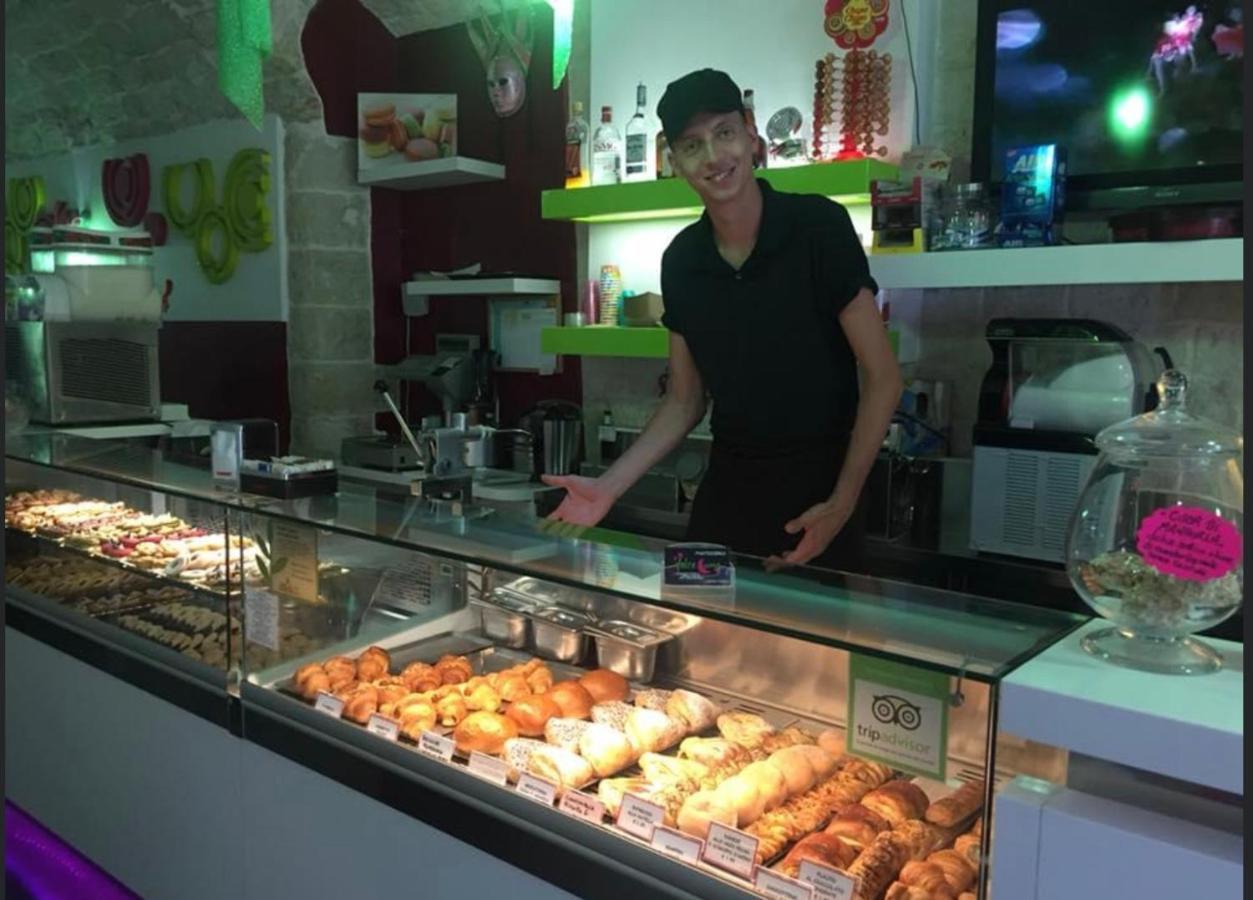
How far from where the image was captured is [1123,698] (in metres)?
1.05

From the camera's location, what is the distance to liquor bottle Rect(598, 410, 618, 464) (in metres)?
4.41

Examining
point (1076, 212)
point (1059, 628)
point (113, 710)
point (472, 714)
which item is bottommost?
point (113, 710)

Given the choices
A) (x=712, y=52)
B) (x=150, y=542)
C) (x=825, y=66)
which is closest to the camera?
(x=150, y=542)

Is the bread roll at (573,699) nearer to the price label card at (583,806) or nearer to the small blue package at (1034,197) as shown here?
the price label card at (583,806)

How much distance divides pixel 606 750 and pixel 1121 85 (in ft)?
7.82

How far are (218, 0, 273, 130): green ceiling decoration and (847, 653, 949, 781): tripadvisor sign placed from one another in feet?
8.39

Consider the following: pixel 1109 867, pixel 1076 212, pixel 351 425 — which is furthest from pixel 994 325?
pixel 351 425

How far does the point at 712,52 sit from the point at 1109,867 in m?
3.52

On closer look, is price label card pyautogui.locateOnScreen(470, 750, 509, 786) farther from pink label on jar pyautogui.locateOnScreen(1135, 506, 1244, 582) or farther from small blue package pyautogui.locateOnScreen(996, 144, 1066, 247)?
small blue package pyautogui.locateOnScreen(996, 144, 1066, 247)

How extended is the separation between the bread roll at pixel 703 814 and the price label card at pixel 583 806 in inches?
4.6

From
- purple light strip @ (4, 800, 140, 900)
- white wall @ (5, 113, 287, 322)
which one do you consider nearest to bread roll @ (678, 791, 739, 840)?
purple light strip @ (4, 800, 140, 900)

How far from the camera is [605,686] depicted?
1.81 metres

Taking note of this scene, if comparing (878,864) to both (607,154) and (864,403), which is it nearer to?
(864,403)

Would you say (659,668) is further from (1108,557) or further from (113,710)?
(113,710)
